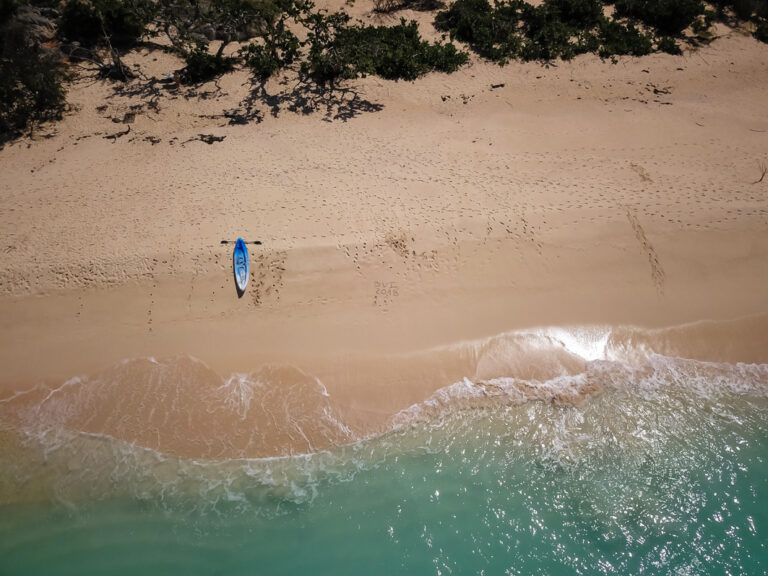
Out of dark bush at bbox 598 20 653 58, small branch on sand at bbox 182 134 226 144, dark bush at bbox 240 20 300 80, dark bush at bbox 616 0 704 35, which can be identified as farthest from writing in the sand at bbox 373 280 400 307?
dark bush at bbox 616 0 704 35

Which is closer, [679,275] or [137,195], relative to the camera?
[679,275]


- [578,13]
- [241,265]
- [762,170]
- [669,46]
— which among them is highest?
[578,13]

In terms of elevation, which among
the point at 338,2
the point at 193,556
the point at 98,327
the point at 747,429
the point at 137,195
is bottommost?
the point at 193,556

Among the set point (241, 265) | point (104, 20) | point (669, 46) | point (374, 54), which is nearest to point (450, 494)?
point (241, 265)

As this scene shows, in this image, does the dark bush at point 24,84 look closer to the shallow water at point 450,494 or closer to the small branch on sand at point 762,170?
the shallow water at point 450,494

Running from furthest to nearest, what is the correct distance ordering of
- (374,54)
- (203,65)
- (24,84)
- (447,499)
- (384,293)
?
(374,54) → (203,65) → (24,84) → (384,293) → (447,499)

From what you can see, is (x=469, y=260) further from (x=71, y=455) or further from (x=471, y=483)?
(x=71, y=455)

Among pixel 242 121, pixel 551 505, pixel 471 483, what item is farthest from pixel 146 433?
pixel 242 121

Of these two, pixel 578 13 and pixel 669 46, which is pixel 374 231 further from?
pixel 669 46
